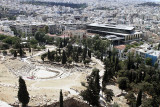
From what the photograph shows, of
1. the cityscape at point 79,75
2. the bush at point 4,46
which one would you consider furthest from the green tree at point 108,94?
the bush at point 4,46

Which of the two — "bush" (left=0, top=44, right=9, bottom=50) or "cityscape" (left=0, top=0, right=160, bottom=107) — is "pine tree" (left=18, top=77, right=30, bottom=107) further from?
"bush" (left=0, top=44, right=9, bottom=50)

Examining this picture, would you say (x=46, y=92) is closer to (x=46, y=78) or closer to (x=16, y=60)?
(x=46, y=78)

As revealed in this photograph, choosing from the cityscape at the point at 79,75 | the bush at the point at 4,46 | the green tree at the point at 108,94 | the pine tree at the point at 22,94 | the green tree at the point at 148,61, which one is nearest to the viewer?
the pine tree at the point at 22,94

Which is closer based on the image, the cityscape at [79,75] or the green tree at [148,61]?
the cityscape at [79,75]

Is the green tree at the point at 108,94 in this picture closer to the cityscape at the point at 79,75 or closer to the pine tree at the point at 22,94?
the cityscape at the point at 79,75

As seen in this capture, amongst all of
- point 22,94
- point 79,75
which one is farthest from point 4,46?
point 22,94

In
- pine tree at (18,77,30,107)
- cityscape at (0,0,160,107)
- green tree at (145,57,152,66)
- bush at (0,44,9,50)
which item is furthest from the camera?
bush at (0,44,9,50)

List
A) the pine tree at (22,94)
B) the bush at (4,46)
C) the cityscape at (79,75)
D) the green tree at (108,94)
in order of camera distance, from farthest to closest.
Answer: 1. the bush at (4,46)
2. the green tree at (108,94)
3. the cityscape at (79,75)
4. the pine tree at (22,94)

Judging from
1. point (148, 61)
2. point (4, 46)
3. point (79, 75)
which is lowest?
point (79, 75)

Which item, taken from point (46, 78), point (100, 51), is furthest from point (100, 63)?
point (46, 78)

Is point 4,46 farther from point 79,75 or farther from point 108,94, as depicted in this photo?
point 108,94

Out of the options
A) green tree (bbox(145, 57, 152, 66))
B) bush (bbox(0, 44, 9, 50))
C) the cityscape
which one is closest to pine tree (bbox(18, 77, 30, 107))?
the cityscape
